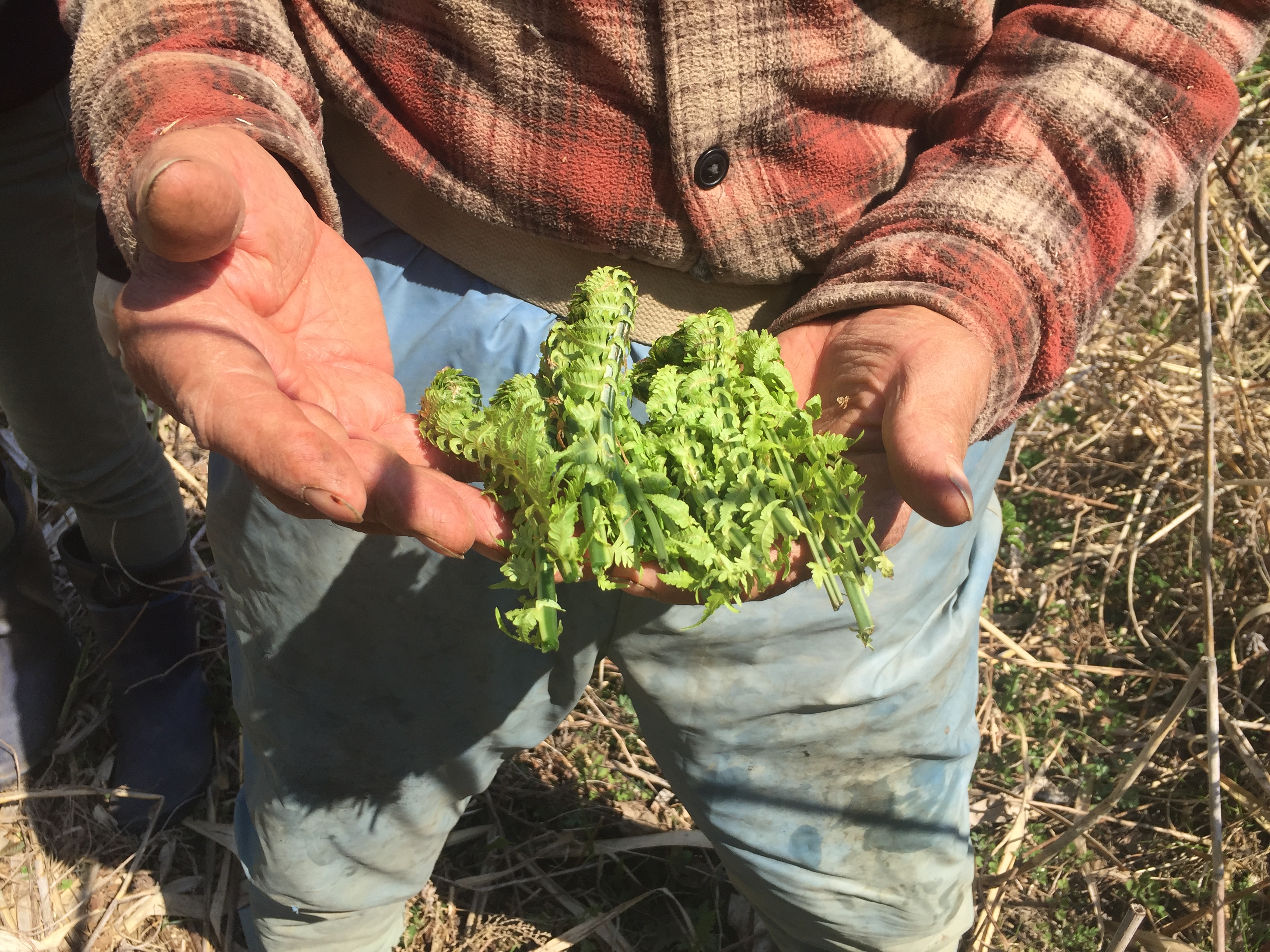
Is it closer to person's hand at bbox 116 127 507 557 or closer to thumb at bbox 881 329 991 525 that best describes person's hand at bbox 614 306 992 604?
thumb at bbox 881 329 991 525

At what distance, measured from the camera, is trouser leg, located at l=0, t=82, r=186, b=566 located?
9.14 feet

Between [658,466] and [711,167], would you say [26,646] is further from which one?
[711,167]

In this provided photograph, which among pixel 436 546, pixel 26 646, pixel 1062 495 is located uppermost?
pixel 436 546

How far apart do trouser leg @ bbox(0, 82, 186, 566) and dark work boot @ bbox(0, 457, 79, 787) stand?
0.41 meters

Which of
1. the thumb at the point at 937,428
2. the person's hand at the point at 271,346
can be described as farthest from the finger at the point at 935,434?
the person's hand at the point at 271,346

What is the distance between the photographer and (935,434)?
1.47 metres

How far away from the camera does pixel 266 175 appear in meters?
1.57

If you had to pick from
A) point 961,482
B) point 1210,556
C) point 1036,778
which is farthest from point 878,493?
point 1036,778

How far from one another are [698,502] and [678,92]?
0.65 m

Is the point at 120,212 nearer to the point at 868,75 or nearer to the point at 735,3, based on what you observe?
the point at 735,3

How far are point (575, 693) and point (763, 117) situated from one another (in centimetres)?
118

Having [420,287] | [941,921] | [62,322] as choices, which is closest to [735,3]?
[420,287]

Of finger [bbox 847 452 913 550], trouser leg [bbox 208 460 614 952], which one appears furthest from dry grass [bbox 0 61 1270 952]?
finger [bbox 847 452 913 550]

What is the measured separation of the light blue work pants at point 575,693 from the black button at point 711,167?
0.41 m
